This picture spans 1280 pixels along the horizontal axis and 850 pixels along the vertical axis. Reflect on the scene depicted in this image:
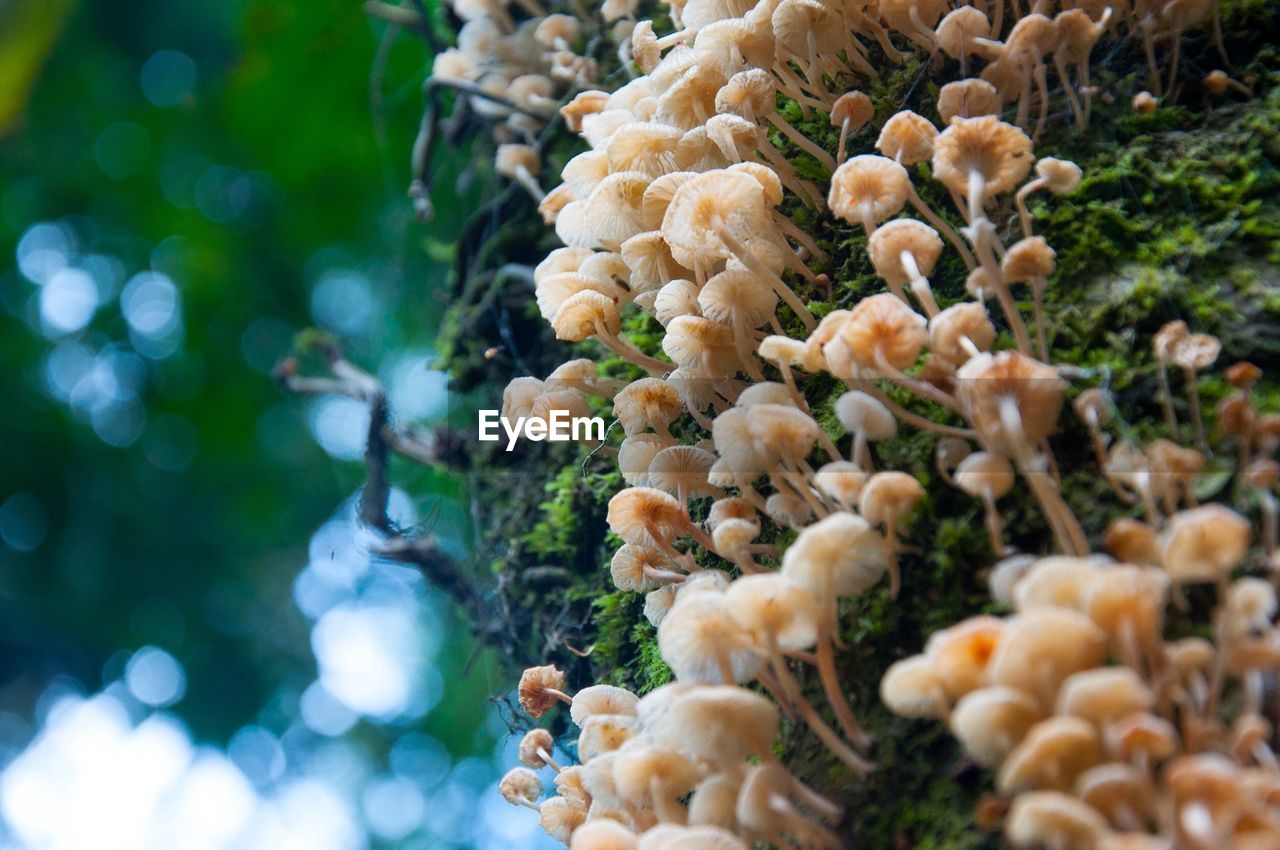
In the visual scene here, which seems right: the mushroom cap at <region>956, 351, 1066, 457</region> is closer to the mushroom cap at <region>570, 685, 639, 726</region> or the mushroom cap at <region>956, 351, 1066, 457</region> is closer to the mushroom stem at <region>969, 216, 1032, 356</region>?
the mushroom stem at <region>969, 216, 1032, 356</region>

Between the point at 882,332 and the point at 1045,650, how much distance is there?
0.42 m

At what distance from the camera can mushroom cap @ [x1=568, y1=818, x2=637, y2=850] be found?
104cm

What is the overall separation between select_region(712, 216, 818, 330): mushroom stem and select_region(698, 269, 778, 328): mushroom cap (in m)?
0.01

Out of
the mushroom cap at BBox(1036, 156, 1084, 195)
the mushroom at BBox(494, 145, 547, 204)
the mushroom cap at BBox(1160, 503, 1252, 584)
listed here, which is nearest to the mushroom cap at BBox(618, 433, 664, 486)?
the mushroom cap at BBox(1036, 156, 1084, 195)

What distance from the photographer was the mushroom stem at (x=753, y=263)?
1.29m

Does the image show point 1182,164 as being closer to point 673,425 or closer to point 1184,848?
point 673,425

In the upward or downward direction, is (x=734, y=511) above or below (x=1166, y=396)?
below

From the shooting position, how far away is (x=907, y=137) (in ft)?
4.10

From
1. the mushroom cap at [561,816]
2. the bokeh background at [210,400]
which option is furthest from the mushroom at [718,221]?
the bokeh background at [210,400]

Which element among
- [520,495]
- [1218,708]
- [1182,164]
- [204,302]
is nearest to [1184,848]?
[1218,708]

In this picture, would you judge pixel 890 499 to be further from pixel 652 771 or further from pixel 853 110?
pixel 853 110

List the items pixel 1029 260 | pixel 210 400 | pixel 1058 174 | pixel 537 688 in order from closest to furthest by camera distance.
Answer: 1. pixel 1029 260
2. pixel 1058 174
3. pixel 537 688
4. pixel 210 400

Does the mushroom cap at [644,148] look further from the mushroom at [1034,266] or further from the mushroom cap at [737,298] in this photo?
the mushroom at [1034,266]

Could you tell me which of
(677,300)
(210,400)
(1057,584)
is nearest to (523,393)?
(677,300)
